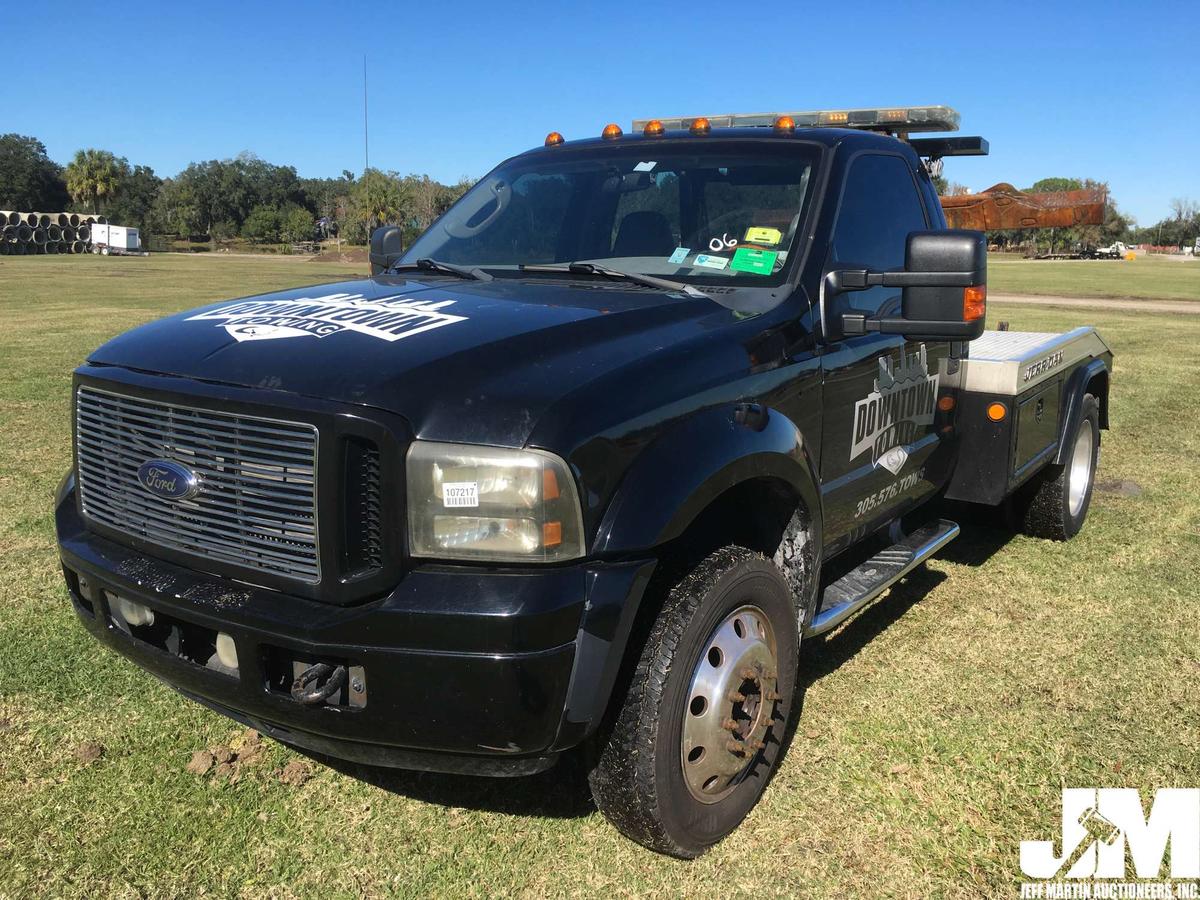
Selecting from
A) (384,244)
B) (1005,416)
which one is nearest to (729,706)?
(1005,416)

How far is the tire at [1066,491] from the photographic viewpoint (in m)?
5.38

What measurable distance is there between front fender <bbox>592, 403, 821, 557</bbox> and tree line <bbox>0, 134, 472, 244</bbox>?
287 feet

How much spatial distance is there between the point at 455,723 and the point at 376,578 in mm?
379

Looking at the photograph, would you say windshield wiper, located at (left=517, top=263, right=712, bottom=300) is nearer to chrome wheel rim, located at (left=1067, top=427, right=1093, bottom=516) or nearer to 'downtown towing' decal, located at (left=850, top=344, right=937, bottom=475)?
'downtown towing' decal, located at (left=850, top=344, right=937, bottom=475)

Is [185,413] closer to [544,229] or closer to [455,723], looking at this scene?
[455,723]

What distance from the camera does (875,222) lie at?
12.4 feet

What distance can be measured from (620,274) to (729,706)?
148cm

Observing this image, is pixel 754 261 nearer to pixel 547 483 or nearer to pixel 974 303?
pixel 974 303

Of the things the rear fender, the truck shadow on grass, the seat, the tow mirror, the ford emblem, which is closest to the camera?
the ford emblem

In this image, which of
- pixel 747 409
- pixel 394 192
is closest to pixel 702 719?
pixel 747 409

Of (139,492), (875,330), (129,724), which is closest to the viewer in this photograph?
(139,492)

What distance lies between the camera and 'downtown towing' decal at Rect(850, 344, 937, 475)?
3584 mm

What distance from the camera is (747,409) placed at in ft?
9.14

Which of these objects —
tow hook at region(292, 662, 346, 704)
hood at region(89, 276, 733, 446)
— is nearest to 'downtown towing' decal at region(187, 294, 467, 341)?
hood at region(89, 276, 733, 446)
